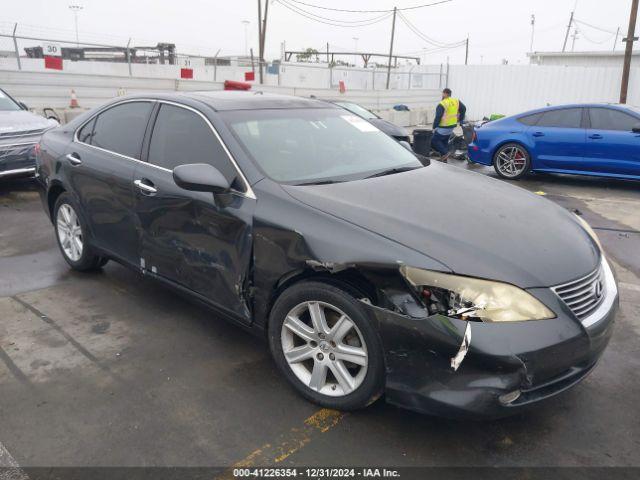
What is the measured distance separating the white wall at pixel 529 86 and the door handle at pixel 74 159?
68.5 feet

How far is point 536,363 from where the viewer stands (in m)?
2.36

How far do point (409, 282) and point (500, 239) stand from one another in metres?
0.58

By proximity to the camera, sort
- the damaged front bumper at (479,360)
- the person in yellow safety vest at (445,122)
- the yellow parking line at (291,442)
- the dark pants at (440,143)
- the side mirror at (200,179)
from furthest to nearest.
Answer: the dark pants at (440,143) < the person in yellow safety vest at (445,122) < the side mirror at (200,179) < the yellow parking line at (291,442) < the damaged front bumper at (479,360)

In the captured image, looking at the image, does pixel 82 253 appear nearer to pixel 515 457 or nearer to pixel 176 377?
pixel 176 377

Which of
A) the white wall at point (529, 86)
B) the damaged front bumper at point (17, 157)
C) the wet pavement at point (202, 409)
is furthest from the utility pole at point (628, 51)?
the damaged front bumper at point (17, 157)

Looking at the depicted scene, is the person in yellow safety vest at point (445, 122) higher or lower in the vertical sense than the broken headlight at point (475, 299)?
higher

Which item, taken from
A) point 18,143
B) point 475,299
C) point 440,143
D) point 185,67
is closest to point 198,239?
point 475,299

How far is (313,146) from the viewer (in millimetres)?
3619

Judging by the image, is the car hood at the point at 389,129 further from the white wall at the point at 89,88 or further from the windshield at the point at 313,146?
the windshield at the point at 313,146

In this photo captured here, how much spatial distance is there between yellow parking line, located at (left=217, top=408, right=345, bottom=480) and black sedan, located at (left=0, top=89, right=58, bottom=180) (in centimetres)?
651

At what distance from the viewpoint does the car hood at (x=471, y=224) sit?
2.52 meters

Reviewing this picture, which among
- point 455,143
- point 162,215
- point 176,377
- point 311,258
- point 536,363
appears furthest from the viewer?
point 455,143

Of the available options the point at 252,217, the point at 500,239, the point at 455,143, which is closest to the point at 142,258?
the point at 252,217

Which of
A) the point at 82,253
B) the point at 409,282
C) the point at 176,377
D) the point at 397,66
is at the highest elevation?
the point at 397,66
